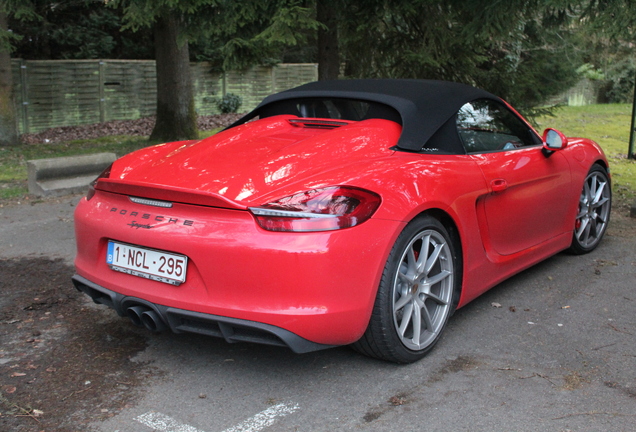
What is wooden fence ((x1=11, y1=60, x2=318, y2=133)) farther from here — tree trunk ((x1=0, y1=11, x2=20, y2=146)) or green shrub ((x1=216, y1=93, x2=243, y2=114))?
tree trunk ((x1=0, y1=11, x2=20, y2=146))

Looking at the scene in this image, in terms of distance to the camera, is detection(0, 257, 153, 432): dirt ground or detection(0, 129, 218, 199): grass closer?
detection(0, 257, 153, 432): dirt ground

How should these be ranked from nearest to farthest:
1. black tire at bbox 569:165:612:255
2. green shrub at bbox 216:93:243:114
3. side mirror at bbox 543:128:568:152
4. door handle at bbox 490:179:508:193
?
door handle at bbox 490:179:508:193
side mirror at bbox 543:128:568:152
black tire at bbox 569:165:612:255
green shrub at bbox 216:93:243:114

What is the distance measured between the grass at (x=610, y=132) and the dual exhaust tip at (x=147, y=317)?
6872 millimetres

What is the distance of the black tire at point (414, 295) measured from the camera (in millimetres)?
3383

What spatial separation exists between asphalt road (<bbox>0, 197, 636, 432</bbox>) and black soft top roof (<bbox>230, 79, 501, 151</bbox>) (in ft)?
3.97

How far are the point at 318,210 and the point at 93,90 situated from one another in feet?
61.5

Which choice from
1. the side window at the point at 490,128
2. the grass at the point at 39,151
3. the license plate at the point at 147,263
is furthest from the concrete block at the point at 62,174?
the side window at the point at 490,128

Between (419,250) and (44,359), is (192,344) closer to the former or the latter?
(44,359)

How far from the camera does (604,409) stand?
3125mm

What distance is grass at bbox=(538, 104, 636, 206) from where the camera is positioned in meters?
9.80

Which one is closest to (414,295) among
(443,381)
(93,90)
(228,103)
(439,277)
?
(439,277)

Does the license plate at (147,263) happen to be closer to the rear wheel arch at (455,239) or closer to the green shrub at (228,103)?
the rear wheel arch at (455,239)

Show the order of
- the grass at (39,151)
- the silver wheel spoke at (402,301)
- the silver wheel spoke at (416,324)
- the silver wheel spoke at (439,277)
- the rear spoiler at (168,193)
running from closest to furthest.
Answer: the rear spoiler at (168,193)
the silver wheel spoke at (402,301)
the silver wheel spoke at (416,324)
the silver wheel spoke at (439,277)
the grass at (39,151)

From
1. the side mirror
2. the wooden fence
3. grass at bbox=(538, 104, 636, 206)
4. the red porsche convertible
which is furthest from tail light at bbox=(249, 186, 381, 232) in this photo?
the wooden fence
